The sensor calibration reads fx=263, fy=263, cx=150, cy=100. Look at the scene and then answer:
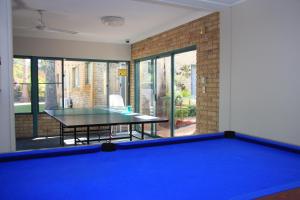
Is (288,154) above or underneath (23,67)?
underneath

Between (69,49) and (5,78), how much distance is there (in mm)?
4631

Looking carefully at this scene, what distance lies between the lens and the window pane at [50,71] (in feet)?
23.2

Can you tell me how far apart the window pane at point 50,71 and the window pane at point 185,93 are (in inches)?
131

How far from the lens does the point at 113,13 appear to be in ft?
16.8

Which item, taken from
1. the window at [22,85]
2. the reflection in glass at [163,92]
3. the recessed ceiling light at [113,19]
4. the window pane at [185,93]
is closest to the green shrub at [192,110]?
the window pane at [185,93]

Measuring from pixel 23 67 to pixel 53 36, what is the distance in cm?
113

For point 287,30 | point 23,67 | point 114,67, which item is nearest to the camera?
point 287,30

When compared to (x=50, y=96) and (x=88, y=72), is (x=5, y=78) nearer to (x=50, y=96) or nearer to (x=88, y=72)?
(x=50, y=96)

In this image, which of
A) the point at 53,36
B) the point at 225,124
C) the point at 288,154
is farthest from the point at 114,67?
the point at 288,154

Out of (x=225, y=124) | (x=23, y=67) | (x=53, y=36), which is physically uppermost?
(x=53, y=36)

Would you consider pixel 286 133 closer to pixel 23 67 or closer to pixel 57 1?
pixel 57 1

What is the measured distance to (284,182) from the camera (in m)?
1.35

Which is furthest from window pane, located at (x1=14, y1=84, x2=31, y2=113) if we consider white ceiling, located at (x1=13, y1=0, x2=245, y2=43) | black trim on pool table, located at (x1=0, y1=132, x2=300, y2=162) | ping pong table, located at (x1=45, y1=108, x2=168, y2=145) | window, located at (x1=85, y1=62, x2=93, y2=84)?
black trim on pool table, located at (x1=0, y1=132, x2=300, y2=162)

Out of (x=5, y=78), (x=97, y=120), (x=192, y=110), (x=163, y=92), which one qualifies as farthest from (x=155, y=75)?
(x=5, y=78)
